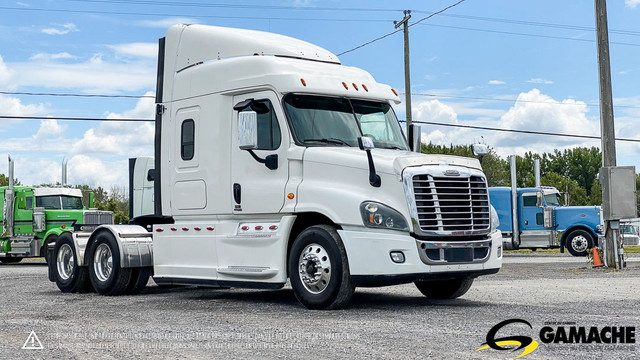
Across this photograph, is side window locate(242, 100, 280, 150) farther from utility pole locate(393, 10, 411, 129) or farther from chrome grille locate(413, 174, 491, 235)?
utility pole locate(393, 10, 411, 129)

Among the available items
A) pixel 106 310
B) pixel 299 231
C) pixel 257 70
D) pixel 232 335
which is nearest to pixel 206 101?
pixel 257 70

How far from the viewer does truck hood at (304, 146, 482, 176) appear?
9.51 m

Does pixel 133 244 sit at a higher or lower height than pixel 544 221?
higher

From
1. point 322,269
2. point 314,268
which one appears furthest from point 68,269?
point 322,269

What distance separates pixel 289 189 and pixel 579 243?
851 inches

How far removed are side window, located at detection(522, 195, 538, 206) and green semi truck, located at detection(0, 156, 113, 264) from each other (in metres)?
15.1

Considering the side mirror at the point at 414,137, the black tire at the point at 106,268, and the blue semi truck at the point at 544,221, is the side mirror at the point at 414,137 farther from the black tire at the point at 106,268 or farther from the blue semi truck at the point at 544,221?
the blue semi truck at the point at 544,221

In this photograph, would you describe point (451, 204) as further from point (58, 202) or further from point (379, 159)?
point (58, 202)

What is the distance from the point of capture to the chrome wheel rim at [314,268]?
31.5 ft

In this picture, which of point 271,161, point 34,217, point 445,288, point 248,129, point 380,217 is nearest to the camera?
point 380,217

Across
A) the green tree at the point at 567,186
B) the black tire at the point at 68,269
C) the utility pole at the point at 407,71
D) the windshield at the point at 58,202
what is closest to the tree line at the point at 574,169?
the green tree at the point at 567,186

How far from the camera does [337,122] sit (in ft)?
34.6

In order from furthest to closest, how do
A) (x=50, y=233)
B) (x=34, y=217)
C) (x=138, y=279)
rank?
(x=34, y=217) → (x=50, y=233) → (x=138, y=279)

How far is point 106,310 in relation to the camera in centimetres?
1037
